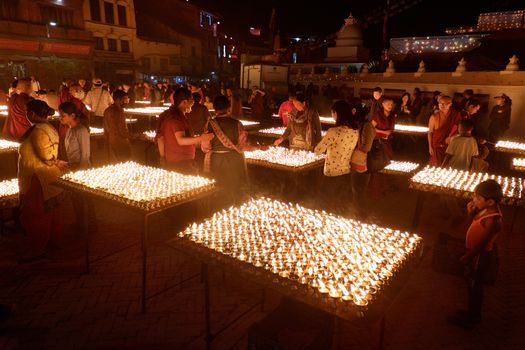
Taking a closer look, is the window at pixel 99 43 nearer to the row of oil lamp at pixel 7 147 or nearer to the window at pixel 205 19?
the window at pixel 205 19

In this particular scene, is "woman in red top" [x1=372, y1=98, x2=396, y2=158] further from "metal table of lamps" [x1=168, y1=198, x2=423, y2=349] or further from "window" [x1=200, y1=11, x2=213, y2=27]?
"window" [x1=200, y1=11, x2=213, y2=27]

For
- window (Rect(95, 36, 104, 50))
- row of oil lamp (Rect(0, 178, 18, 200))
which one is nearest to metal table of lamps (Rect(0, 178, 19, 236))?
row of oil lamp (Rect(0, 178, 18, 200))

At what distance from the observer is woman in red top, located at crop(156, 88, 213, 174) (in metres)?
5.18

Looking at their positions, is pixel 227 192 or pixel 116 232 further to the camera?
pixel 116 232

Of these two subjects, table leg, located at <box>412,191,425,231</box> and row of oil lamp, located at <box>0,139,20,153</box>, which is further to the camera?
row of oil lamp, located at <box>0,139,20,153</box>

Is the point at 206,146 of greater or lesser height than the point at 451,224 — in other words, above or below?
above

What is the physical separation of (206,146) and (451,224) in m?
4.54

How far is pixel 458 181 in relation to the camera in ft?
16.3

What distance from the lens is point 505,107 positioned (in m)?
11.3

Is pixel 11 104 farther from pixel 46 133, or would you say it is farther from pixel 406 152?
pixel 406 152

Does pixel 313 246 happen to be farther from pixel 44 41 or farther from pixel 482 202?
pixel 44 41

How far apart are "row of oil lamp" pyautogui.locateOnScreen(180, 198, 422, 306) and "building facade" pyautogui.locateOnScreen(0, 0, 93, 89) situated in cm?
2504

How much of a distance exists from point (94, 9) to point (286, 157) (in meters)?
30.8

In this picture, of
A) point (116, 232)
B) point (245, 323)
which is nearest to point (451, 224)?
point (245, 323)
